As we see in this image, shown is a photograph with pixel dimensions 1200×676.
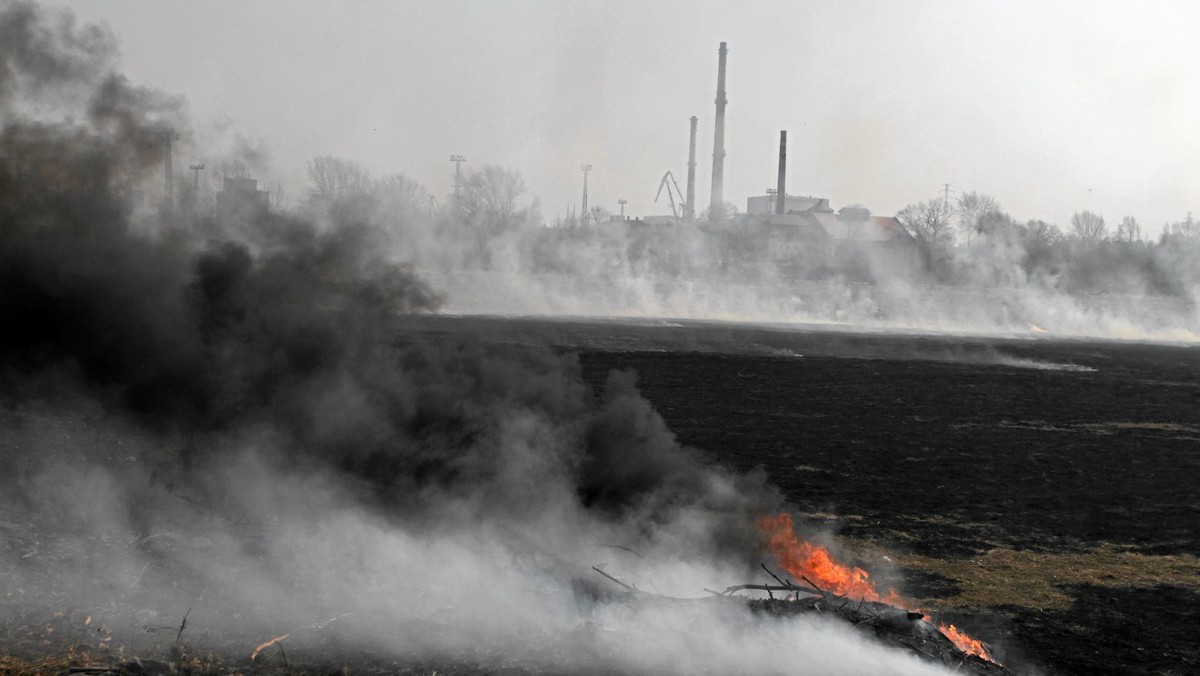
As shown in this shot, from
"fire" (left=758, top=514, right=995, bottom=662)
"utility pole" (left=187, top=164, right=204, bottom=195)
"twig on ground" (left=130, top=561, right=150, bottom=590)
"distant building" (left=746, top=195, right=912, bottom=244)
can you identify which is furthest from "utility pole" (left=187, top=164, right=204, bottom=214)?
"distant building" (left=746, top=195, right=912, bottom=244)

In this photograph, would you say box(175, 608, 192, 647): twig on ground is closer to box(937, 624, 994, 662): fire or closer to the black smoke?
the black smoke

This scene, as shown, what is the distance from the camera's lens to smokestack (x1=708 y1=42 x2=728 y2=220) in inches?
4769

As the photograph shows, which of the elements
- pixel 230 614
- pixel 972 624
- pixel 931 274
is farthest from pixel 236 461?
pixel 931 274

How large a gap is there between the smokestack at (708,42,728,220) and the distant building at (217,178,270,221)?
102 meters

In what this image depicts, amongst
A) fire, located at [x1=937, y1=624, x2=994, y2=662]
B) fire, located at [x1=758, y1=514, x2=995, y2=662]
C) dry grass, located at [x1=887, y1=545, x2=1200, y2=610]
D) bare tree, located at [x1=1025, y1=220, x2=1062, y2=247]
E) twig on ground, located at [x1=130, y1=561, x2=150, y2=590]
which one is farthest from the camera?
bare tree, located at [x1=1025, y1=220, x2=1062, y2=247]

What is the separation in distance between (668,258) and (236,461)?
88.0 meters

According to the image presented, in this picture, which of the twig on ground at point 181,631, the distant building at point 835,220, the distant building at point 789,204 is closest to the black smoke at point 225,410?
the twig on ground at point 181,631

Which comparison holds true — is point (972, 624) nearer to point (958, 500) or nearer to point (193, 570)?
point (958, 500)

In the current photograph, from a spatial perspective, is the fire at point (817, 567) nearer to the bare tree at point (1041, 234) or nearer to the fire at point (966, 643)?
the fire at point (966, 643)

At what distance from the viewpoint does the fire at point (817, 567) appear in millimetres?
14094

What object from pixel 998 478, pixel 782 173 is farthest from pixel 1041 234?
pixel 998 478

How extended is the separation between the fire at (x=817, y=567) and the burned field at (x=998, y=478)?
40.6 inches

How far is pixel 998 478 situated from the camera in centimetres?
2506

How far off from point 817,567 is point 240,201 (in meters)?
14.7
